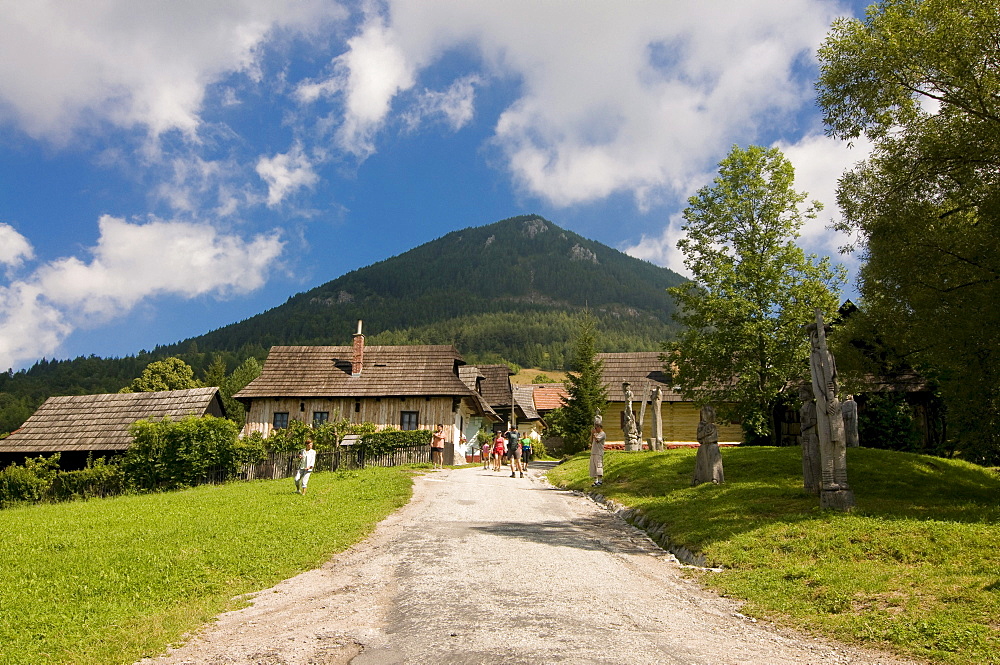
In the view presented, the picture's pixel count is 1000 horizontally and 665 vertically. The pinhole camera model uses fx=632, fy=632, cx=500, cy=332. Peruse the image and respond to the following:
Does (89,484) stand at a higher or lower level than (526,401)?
lower

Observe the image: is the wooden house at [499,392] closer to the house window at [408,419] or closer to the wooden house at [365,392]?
the wooden house at [365,392]

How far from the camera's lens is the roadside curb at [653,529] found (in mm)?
9930

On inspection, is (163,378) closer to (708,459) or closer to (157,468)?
(157,468)

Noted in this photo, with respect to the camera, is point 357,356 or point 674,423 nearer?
point 357,356

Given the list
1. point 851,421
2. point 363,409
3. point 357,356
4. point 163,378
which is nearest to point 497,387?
point 357,356

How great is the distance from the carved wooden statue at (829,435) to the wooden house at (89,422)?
29457mm

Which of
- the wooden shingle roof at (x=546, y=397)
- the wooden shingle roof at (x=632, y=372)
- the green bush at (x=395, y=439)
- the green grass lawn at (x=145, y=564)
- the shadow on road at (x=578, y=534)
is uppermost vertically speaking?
the wooden shingle roof at (x=632, y=372)

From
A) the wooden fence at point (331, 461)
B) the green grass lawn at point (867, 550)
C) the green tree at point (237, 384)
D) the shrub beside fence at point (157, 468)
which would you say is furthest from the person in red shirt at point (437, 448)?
the green tree at point (237, 384)

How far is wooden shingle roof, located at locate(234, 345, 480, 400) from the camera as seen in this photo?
117 ft

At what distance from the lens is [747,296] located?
24812mm

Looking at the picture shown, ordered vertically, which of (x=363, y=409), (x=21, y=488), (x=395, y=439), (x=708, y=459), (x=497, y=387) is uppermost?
(x=497, y=387)

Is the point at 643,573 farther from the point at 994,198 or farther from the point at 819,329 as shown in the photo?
the point at 994,198

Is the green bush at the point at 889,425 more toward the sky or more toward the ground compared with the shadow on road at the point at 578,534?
more toward the sky

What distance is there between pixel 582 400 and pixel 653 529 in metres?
23.5
